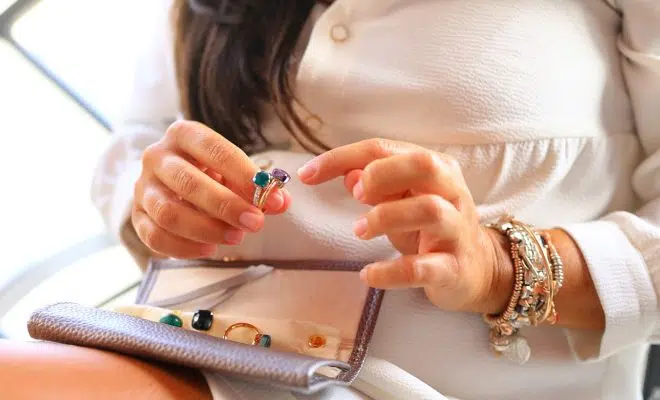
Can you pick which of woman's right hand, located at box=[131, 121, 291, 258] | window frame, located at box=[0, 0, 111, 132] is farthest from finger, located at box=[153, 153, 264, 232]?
window frame, located at box=[0, 0, 111, 132]

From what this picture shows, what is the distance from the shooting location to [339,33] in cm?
61

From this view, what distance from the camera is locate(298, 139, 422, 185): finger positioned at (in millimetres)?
473

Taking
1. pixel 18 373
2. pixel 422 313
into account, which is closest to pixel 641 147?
pixel 422 313

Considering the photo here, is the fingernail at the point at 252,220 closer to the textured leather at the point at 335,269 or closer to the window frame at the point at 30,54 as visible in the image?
the textured leather at the point at 335,269

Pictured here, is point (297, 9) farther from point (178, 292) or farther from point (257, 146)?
point (178, 292)

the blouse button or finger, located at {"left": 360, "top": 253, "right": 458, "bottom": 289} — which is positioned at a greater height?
the blouse button

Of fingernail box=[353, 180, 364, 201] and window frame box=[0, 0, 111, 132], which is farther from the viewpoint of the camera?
window frame box=[0, 0, 111, 132]

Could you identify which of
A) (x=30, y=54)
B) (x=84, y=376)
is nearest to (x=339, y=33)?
(x=84, y=376)

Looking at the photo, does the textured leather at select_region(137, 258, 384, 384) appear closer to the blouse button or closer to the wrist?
the wrist

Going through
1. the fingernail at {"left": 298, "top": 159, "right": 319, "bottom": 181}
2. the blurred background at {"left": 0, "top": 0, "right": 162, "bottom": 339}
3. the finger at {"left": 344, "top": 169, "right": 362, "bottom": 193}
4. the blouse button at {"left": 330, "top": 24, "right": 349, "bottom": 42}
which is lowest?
the blurred background at {"left": 0, "top": 0, "right": 162, "bottom": 339}

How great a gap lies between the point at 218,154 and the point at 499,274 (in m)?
0.25

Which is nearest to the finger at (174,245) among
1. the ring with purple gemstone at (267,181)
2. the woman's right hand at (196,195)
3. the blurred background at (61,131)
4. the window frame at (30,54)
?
the woman's right hand at (196,195)

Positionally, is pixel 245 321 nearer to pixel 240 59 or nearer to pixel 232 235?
pixel 232 235

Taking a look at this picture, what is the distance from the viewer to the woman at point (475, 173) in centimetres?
52
